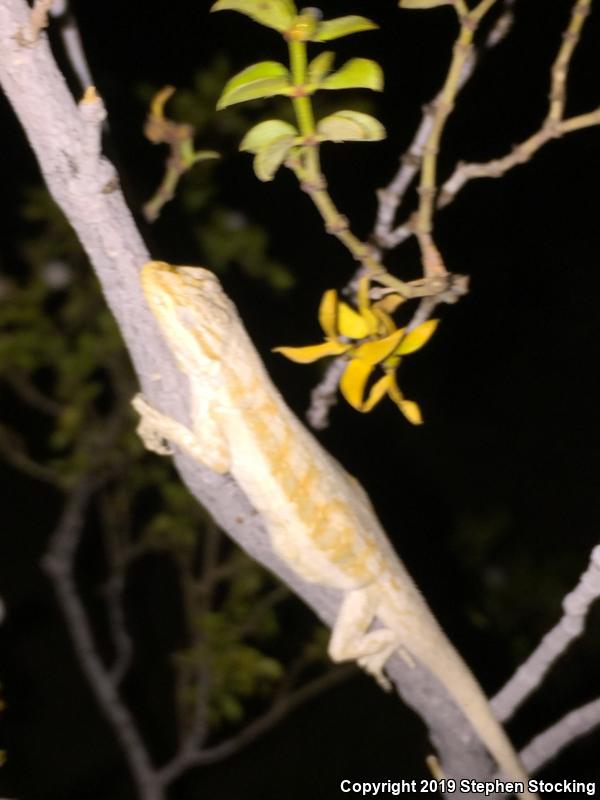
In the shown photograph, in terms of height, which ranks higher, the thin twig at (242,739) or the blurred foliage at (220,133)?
the blurred foliage at (220,133)

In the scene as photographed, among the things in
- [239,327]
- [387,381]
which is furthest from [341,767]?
[387,381]

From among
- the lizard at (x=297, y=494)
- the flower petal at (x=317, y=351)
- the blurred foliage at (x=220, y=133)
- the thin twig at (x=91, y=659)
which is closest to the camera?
the flower petal at (x=317, y=351)

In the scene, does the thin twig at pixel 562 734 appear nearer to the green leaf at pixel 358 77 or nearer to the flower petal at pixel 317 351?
the flower petal at pixel 317 351

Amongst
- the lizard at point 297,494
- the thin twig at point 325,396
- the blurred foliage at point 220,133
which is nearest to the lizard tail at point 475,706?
the lizard at point 297,494

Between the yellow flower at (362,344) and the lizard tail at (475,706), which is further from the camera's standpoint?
the lizard tail at (475,706)

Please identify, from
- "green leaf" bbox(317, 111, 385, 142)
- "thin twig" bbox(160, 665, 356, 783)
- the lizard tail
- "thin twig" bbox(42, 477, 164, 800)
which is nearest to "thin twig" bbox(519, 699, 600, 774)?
the lizard tail

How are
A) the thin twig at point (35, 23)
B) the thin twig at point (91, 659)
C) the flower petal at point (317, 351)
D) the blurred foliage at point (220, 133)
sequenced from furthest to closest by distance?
the thin twig at point (91, 659), the blurred foliage at point (220, 133), the flower petal at point (317, 351), the thin twig at point (35, 23)

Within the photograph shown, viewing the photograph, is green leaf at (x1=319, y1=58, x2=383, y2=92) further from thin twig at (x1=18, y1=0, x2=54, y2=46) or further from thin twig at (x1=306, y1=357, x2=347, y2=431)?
thin twig at (x1=306, y1=357, x2=347, y2=431)

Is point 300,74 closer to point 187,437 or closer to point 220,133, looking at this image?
point 187,437
